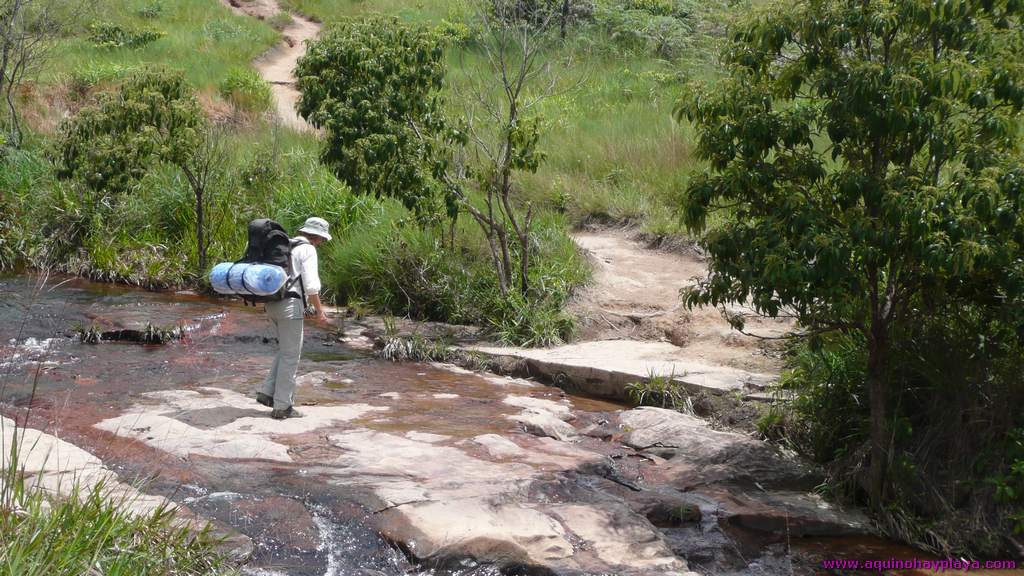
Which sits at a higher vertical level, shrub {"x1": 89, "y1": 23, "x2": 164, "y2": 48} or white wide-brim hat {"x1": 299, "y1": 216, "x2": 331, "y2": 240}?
white wide-brim hat {"x1": 299, "y1": 216, "x2": 331, "y2": 240}

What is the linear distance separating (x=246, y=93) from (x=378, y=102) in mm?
11869

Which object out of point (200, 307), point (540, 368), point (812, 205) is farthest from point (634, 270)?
point (812, 205)

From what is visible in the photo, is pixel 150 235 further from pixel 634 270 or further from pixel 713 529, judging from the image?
pixel 713 529

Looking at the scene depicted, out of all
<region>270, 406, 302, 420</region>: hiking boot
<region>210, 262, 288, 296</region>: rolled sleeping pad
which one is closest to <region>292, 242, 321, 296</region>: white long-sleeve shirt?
<region>210, 262, 288, 296</region>: rolled sleeping pad

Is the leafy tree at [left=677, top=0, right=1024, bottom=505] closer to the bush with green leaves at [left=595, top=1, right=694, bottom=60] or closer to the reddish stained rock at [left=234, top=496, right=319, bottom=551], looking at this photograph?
the reddish stained rock at [left=234, top=496, right=319, bottom=551]

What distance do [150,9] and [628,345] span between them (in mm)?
26827

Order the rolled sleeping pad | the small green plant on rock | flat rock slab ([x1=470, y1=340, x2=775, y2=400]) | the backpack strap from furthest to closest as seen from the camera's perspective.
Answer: flat rock slab ([x1=470, y1=340, x2=775, y2=400])
the small green plant on rock
the backpack strap
the rolled sleeping pad

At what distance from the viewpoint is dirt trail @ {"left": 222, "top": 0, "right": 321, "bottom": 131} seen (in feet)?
72.1

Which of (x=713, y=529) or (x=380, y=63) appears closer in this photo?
(x=713, y=529)

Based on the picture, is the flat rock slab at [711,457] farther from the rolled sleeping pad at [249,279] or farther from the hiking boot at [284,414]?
the rolled sleeping pad at [249,279]

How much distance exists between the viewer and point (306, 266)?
702 cm

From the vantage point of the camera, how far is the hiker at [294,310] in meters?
7.01

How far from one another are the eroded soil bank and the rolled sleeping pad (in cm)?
96

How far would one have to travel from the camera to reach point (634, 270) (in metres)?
12.3
